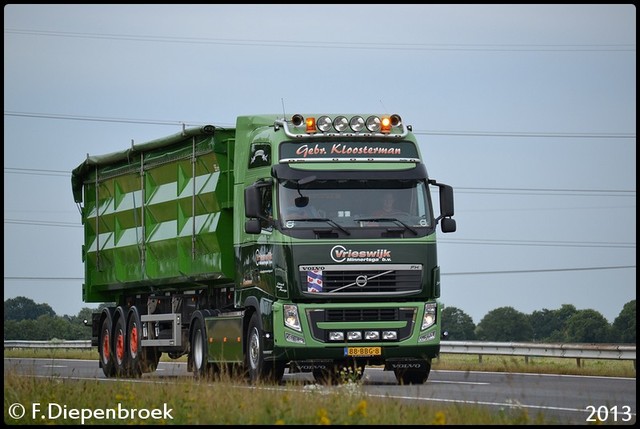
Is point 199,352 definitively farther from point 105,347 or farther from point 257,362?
point 105,347

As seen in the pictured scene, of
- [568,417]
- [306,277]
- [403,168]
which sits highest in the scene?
[403,168]

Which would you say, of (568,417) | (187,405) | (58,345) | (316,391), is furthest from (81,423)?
(58,345)

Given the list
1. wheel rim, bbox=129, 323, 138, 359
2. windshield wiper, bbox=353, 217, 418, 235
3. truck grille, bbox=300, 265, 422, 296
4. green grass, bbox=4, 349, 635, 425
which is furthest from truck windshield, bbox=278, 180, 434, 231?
wheel rim, bbox=129, 323, 138, 359

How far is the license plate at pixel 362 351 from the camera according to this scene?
2228 centimetres

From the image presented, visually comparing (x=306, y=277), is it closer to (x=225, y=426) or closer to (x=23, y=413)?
(x=23, y=413)

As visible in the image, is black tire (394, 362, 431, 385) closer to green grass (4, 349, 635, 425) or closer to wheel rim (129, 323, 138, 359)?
green grass (4, 349, 635, 425)

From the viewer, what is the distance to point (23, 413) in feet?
52.5

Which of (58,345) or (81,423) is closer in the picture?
(81,423)

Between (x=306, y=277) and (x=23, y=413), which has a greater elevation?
(x=306, y=277)

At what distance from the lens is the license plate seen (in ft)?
73.1

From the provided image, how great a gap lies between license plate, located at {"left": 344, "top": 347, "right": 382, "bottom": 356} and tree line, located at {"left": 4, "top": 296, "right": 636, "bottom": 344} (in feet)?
132

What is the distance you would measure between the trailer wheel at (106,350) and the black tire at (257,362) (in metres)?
6.65

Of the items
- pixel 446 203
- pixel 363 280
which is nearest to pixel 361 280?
pixel 363 280

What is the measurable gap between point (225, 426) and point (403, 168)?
9396mm
